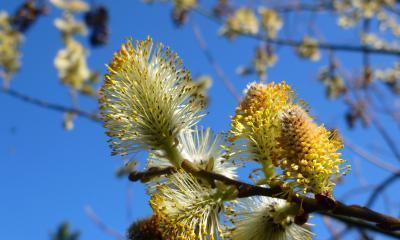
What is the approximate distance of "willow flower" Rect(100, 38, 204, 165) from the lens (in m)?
1.18

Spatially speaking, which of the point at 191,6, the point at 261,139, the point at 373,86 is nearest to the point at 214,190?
the point at 261,139

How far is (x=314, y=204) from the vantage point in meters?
0.98

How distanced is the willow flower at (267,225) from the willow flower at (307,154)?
0.09 metres

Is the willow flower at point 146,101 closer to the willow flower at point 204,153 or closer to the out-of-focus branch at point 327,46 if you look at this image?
the willow flower at point 204,153

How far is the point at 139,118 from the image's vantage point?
120cm

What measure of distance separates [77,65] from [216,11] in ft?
7.87

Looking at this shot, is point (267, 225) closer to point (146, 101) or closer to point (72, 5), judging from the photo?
point (146, 101)

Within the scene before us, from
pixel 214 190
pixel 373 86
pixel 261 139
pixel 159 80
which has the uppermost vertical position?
pixel 373 86

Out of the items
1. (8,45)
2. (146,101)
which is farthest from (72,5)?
(146,101)

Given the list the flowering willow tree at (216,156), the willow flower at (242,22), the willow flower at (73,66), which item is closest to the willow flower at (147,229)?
the flowering willow tree at (216,156)

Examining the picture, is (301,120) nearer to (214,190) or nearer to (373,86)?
(214,190)

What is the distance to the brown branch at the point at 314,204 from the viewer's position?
0.92 m

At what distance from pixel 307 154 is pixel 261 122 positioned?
14cm

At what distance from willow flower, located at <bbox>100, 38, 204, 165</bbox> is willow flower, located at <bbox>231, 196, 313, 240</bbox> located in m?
0.22
